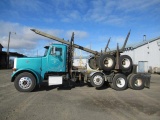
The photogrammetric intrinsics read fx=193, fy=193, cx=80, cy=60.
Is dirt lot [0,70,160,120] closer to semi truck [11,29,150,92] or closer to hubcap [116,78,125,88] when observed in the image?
semi truck [11,29,150,92]

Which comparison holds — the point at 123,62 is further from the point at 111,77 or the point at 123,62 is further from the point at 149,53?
the point at 149,53

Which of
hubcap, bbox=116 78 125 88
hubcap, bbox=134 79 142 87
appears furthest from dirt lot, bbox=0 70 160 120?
hubcap, bbox=134 79 142 87

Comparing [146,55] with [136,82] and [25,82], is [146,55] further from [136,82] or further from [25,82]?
[25,82]

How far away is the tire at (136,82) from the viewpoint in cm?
1323

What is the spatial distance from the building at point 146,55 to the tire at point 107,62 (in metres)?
22.3

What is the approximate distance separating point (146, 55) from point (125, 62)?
23.0 metres

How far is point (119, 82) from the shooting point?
13.2 metres

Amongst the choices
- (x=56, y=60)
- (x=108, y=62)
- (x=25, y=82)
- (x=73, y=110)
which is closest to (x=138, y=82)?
(x=108, y=62)

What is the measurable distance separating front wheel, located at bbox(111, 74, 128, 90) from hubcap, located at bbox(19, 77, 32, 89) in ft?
17.7

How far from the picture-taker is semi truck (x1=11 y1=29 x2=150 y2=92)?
11.6 m

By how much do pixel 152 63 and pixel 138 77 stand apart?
23.2 meters

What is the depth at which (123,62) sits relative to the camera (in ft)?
45.1

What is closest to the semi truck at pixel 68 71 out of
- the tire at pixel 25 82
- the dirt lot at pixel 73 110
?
the tire at pixel 25 82

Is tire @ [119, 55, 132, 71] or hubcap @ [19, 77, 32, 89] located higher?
tire @ [119, 55, 132, 71]
